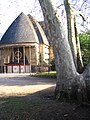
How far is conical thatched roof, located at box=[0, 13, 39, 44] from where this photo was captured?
48.7m

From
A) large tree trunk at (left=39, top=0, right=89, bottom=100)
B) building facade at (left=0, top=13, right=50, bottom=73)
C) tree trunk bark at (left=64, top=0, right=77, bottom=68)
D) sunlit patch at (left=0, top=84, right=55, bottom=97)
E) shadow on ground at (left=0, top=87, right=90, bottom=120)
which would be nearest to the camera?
shadow on ground at (left=0, top=87, right=90, bottom=120)

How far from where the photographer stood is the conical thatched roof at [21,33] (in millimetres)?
48688

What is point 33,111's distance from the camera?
366 inches

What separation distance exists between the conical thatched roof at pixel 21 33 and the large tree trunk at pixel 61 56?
123ft

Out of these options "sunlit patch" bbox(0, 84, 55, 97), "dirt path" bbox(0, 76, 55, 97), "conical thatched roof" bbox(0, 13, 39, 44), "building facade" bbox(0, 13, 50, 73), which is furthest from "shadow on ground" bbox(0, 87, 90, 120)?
"conical thatched roof" bbox(0, 13, 39, 44)

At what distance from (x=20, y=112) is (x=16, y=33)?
40.6 metres

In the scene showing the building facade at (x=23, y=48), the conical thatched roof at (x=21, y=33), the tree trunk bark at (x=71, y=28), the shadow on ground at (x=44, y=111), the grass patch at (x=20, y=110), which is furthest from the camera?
the conical thatched roof at (x=21, y=33)

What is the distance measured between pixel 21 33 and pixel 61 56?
39.1 meters

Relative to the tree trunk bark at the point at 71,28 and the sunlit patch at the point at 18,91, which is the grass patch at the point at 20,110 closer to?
the sunlit patch at the point at 18,91

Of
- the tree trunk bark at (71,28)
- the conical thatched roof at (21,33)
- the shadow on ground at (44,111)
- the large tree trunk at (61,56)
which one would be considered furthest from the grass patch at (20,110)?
the conical thatched roof at (21,33)

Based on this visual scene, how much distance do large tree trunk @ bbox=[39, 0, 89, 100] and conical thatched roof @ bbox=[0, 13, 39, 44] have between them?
37.6m

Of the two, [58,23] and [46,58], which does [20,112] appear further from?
[46,58]

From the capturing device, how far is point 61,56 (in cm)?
1060

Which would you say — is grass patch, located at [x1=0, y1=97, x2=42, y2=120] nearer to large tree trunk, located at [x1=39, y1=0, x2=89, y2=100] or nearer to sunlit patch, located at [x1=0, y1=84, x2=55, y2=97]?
large tree trunk, located at [x1=39, y1=0, x2=89, y2=100]
